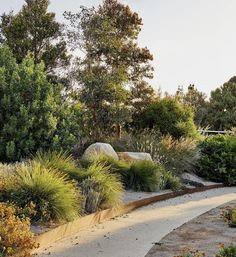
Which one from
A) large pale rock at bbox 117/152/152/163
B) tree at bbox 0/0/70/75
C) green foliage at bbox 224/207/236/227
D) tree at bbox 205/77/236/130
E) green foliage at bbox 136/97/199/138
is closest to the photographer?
green foliage at bbox 224/207/236/227

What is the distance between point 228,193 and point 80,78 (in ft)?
22.0

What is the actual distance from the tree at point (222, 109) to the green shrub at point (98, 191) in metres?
23.8

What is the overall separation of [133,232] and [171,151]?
6.73 m

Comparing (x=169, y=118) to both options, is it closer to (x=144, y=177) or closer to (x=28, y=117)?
(x=144, y=177)

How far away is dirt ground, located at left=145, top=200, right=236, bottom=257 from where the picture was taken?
6109 millimetres

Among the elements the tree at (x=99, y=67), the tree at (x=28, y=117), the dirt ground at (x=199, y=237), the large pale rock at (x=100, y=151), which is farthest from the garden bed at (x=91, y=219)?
the tree at (x=99, y=67)

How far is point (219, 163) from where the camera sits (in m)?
14.3

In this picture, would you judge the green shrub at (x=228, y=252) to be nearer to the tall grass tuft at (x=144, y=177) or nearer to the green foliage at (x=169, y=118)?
the tall grass tuft at (x=144, y=177)

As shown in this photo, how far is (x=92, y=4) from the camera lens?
1802 cm

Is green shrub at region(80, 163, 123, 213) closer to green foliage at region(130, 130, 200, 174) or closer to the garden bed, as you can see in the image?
the garden bed

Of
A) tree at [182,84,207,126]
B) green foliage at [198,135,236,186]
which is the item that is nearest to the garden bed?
green foliage at [198,135,236,186]

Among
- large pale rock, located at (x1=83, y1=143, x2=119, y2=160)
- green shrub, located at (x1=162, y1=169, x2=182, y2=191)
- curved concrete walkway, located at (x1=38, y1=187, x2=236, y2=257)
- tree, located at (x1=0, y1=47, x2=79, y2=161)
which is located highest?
tree, located at (x1=0, y1=47, x2=79, y2=161)

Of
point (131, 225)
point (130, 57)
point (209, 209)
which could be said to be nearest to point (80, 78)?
point (130, 57)

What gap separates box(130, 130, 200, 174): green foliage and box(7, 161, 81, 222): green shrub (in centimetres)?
604
